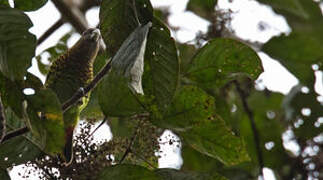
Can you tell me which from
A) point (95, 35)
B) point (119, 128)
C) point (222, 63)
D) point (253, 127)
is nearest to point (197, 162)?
point (253, 127)

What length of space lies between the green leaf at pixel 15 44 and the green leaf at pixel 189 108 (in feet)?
0.72

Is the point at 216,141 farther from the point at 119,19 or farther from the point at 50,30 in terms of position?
the point at 50,30

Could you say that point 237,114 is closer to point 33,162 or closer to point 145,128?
point 145,128

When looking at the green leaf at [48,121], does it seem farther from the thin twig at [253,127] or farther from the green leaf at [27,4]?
the thin twig at [253,127]

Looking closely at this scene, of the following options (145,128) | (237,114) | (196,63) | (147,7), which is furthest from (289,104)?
(147,7)

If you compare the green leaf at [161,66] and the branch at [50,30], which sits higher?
the green leaf at [161,66]

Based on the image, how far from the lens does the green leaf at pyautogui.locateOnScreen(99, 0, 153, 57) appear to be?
2.53ft

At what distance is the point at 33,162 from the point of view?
81 cm

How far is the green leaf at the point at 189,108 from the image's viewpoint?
83 centimetres

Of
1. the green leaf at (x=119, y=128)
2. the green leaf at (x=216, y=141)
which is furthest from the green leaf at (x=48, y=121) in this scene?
the green leaf at (x=119, y=128)

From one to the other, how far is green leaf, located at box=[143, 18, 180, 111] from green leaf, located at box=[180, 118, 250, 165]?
0.47ft

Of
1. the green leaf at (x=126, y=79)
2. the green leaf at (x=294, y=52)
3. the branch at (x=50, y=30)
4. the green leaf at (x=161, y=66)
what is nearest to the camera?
the green leaf at (x=126, y=79)

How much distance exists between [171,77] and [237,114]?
3.17 ft

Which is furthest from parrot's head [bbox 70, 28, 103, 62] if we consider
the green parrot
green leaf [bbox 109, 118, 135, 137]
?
green leaf [bbox 109, 118, 135, 137]
